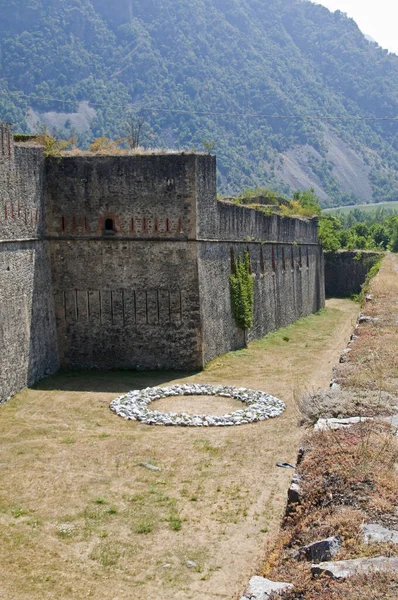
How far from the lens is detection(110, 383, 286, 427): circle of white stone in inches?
632

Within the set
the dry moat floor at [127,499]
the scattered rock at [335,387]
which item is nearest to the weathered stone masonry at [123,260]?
the dry moat floor at [127,499]

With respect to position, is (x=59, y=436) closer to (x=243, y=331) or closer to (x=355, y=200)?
(x=243, y=331)

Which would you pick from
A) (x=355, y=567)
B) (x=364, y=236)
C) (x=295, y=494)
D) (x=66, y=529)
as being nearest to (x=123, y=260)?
(x=66, y=529)

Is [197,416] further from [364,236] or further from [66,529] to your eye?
[364,236]

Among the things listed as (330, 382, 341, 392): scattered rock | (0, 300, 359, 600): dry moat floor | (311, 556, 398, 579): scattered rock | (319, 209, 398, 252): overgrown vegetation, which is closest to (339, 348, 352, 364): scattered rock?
(0, 300, 359, 600): dry moat floor

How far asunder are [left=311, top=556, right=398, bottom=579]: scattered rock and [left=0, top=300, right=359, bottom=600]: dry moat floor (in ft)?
9.95

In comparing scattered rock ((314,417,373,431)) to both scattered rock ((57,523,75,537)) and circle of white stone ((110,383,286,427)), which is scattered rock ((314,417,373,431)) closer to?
scattered rock ((57,523,75,537))

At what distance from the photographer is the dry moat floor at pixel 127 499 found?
29.8 ft

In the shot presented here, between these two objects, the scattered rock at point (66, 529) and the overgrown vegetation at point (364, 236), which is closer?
the scattered rock at point (66, 529)

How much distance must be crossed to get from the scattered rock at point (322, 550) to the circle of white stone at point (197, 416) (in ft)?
31.3

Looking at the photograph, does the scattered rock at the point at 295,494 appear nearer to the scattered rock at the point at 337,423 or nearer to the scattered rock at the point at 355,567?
the scattered rock at the point at 337,423

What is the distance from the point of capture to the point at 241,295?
83.4 feet

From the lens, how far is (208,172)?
22094 mm

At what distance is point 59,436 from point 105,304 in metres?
6.90
